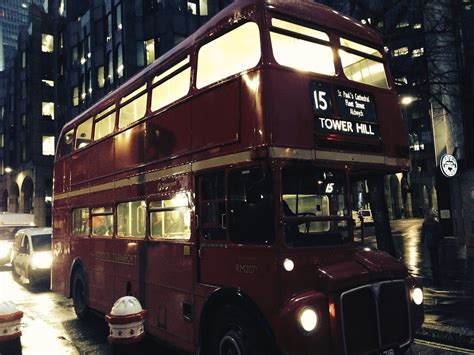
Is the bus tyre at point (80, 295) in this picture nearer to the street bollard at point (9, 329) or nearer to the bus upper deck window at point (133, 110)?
the bus upper deck window at point (133, 110)

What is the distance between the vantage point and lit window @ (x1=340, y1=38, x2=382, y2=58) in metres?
5.83

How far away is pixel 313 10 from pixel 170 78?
7.95 ft

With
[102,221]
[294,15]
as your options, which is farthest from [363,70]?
[102,221]

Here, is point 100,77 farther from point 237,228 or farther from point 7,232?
point 237,228

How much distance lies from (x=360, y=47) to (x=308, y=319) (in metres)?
3.90

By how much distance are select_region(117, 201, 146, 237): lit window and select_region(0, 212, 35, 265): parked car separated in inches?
620

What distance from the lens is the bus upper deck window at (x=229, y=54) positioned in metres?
5.05

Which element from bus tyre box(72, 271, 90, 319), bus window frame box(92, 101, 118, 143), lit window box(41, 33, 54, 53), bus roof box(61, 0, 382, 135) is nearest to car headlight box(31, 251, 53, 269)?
bus tyre box(72, 271, 90, 319)

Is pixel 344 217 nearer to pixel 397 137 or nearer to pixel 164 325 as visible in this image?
pixel 397 137

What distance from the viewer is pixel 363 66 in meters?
5.99

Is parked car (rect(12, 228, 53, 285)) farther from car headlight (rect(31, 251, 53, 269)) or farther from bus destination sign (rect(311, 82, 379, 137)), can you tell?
bus destination sign (rect(311, 82, 379, 137))

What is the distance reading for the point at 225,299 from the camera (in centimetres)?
514

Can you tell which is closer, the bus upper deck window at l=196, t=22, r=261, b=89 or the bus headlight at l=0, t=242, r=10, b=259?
the bus upper deck window at l=196, t=22, r=261, b=89

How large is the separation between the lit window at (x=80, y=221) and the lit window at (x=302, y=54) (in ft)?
21.0
